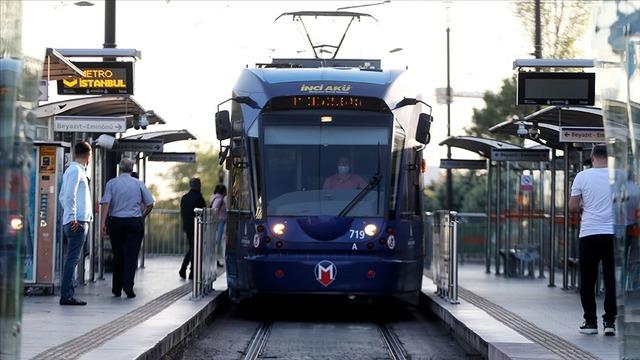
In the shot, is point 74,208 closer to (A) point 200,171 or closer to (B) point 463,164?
(B) point 463,164

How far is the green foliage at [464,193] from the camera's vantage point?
225ft

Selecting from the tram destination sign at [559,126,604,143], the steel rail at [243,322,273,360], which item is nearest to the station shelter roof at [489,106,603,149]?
the tram destination sign at [559,126,604,143]

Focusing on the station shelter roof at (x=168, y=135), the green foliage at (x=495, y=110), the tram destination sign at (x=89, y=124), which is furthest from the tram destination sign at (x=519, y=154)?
the green foliage at (x=495, y=110)

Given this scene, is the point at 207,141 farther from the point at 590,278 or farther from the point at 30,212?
the point at 590,278

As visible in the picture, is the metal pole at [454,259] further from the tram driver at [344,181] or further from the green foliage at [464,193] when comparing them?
the green foliage at [464,193]

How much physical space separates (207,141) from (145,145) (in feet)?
200

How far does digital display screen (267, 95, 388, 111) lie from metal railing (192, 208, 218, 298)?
176cm

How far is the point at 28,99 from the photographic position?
20.6 feet

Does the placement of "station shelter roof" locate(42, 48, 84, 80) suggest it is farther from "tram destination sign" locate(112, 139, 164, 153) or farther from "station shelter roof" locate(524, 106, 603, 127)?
"station shelter roof" locate(524, 106, 603, 127)

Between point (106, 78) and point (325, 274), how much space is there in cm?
578

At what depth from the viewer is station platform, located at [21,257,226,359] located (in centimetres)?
1099

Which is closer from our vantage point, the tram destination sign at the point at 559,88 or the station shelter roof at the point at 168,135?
the tram destination sign at the point at 559,88

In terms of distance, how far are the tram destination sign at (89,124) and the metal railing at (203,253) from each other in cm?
174

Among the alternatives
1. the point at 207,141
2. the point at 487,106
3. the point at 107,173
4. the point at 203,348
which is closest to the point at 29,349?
the point at 203,348
